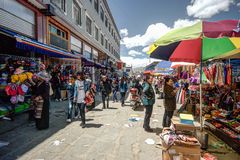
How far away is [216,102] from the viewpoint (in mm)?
7602

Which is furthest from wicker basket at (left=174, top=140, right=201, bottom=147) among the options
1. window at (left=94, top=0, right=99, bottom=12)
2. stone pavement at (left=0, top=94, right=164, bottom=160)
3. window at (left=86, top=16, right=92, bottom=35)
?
window at (left=94, top=0, right=99, bottom=12)

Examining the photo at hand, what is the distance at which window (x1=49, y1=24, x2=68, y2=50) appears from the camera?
13039 millimetres

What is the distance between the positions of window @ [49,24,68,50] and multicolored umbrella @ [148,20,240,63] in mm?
9552

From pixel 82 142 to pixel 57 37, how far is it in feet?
35.2

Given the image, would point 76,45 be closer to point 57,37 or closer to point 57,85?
point 57,37

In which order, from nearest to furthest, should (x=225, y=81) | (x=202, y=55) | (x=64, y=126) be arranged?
(x=202, y=55) < (x=64, y=126) < (x=225, y=81)

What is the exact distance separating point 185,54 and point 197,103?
4375mm

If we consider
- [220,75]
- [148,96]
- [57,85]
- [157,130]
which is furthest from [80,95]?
[57,85]

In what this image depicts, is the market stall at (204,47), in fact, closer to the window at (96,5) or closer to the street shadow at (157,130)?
the street shadow at (157,130)

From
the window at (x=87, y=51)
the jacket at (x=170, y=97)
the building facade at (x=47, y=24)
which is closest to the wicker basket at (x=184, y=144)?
the jacket at (x=170, y=97)

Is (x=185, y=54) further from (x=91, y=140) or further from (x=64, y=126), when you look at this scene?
(x=64, y=126)

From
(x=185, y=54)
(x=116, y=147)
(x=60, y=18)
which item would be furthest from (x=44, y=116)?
(x=60, y=18)

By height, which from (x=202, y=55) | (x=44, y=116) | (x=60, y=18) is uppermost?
(x=60, y=18)

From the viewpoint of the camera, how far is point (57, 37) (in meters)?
13.8
